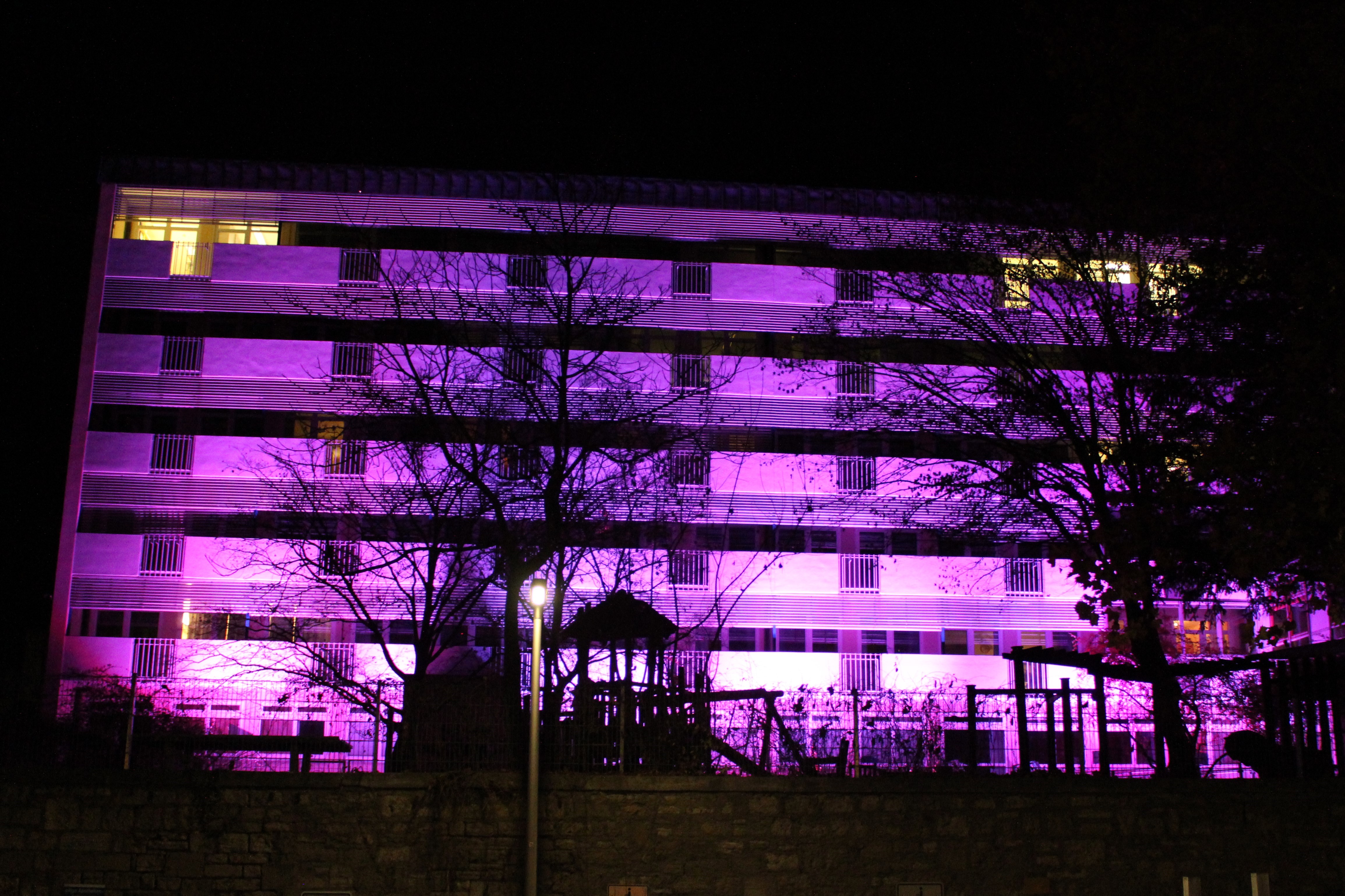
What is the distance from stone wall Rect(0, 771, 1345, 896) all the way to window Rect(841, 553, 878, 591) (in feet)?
82.1

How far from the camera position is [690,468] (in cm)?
3338

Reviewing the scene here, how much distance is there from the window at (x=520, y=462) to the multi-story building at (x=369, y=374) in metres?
14.7

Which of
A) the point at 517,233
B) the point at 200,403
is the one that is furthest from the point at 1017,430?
the point at 200,403

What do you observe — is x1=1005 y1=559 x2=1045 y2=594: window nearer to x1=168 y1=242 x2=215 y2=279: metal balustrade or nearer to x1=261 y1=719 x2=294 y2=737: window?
x1=261 y1=719 x2=294 y2=737: window

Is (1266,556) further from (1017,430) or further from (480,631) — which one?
(480,631)

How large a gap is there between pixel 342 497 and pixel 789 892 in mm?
25853

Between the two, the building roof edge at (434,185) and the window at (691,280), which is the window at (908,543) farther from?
the building roof edge at (434,185)

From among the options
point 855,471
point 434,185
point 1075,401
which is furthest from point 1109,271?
point 434,185

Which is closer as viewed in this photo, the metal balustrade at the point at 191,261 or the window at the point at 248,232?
the metal balustrade at the point at 191,261

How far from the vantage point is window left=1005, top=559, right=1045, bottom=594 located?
40.8m

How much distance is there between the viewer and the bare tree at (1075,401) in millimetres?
16812

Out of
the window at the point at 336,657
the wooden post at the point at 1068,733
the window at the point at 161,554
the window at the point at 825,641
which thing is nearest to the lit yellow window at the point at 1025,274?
the wooden post at the point at 1068,733

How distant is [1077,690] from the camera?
58.6 feet

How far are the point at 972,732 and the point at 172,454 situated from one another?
31068 mm
